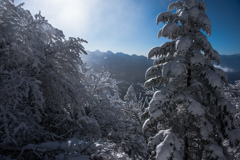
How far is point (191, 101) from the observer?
193 inches

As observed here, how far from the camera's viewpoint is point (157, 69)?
6094 mm

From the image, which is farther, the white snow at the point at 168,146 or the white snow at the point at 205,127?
the white snow at the point at 205,127

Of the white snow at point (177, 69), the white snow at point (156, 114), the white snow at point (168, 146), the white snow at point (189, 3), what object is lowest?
the white snow at point (168, 146)

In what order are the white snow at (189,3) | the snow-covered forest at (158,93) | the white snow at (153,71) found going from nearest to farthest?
the snow-covered forest at (158,93)
the white snow at (189,3)
the white snow at (153,71)

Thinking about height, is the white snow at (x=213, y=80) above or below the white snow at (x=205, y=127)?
above

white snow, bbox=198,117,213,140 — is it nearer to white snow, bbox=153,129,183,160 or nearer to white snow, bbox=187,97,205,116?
white snow, bbox=187,97,205,116

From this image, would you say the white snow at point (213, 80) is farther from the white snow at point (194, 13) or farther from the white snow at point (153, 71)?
the white snow at point (194, 13)

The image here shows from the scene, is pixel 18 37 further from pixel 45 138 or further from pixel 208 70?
pixel 208 70

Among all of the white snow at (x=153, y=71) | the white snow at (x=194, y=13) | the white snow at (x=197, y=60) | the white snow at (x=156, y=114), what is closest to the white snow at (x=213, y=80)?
the white snow at (x=197, y=60)

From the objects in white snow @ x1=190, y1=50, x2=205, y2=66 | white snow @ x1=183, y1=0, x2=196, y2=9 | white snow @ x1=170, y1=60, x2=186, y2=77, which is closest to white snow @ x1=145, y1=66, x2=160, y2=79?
white snow @ x1=170, y1=60, x2=186, y2=77

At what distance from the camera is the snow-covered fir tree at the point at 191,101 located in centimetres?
477

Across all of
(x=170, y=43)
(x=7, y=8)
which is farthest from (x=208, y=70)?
(x=7, y=8)

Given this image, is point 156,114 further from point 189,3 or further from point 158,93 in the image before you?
point 189,3

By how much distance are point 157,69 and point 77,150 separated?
14.8ft
